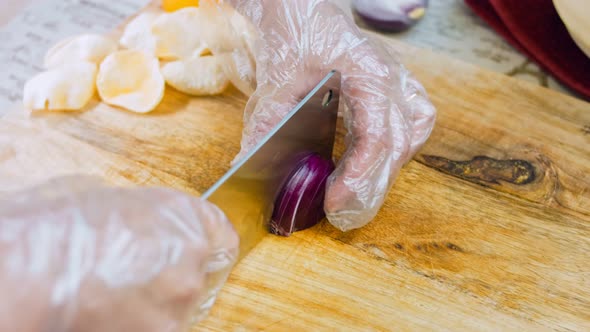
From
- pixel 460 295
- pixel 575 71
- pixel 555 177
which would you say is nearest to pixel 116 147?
pixel 460 295

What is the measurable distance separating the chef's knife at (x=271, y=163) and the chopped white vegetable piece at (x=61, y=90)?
0.49 m

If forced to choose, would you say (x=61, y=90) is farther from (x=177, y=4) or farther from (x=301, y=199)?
(x=301, y=199)

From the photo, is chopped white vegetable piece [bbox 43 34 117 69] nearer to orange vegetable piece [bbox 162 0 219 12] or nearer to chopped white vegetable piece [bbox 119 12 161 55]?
chopped white vegetable piece [bbox 119 12 161 55]

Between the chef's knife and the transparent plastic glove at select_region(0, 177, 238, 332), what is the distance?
0.12 m

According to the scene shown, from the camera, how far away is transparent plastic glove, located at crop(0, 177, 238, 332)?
0.64 m

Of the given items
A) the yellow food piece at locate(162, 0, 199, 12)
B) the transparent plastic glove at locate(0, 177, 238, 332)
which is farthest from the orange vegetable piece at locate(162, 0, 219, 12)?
the transparent plastic glove at locate(0, 177, 238, 332)

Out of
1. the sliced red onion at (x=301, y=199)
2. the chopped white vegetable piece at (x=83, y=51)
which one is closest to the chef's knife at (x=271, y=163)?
the sliced red onion at (x=301, y=199)

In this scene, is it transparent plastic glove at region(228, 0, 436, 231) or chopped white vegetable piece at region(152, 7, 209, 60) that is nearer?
transparent plastic glove at region(228, 0, 436, 231)

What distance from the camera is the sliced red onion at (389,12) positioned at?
1561mm

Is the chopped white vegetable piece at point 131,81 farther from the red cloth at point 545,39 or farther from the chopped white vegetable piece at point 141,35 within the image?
the red cloth at point 545,39

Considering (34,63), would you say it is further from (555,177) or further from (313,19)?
(555,177)

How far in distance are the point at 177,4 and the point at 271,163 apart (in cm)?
64

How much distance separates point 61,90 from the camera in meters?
1.21

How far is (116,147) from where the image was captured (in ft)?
3.84
